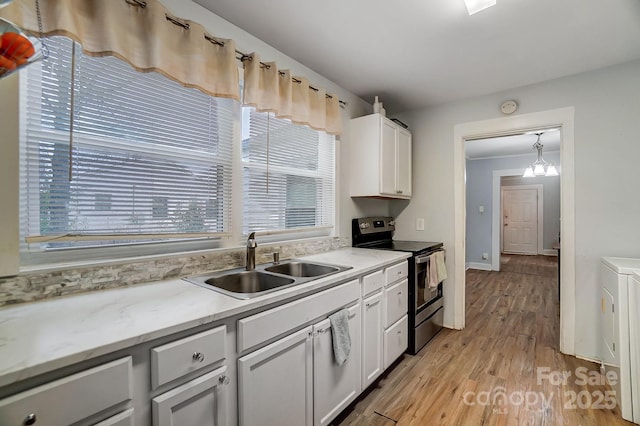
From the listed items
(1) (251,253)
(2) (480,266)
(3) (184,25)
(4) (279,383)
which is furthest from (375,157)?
(2) (480,266)

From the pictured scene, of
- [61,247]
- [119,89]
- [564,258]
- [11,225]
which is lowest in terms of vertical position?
[564,258]

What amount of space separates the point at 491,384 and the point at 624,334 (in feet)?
2.84

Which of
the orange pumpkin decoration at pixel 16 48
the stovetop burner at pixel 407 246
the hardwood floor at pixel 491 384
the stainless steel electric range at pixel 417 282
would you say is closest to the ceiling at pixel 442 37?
the orange pumpkin decoration at pixel 16 48

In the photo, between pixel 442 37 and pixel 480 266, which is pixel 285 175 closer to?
pixel 442 37

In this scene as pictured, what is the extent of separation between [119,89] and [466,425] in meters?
2.63

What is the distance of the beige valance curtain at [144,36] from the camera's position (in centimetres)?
111

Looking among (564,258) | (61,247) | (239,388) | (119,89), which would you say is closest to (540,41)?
(564,258)

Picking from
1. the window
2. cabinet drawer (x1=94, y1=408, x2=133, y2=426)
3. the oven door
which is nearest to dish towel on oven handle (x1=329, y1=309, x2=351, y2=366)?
the window

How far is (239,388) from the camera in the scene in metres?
1.14

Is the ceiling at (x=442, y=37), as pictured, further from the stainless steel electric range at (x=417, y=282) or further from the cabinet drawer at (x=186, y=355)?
the cabinet drawer at (x=186, y=355)

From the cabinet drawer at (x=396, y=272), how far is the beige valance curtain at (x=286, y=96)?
1.26 m

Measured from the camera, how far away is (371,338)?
197cm

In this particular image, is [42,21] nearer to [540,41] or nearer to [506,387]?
[540,41]

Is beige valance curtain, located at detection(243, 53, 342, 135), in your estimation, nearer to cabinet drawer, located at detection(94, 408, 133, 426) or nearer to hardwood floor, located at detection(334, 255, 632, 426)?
cabinet drawer, located at detection(94, 408, 133, 426)
